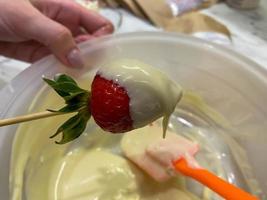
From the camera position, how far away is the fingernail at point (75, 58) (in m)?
0.55

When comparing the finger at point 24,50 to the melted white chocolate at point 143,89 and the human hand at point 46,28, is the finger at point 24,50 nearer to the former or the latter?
the human hand at point 46,28

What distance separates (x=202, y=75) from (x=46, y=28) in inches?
9.2

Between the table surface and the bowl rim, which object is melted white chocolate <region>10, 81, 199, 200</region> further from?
the table surface

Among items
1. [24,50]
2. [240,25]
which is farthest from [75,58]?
[240,25]

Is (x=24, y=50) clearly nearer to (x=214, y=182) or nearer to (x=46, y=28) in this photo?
(x=46, y=28)

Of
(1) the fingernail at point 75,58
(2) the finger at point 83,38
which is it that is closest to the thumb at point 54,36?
(1) the fingernail at point 75,58

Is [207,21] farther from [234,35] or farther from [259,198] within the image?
[259,198]

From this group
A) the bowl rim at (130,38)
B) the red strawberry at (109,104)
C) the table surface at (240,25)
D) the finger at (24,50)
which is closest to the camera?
the red strawberry at (109,104)

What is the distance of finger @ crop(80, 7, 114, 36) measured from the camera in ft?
2.19

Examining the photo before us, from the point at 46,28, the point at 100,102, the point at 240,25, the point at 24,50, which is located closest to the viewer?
the point at 100,102

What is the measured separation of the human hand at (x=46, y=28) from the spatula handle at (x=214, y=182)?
Answer: 192 mm

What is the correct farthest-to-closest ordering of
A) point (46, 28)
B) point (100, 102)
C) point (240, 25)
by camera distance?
point (240, 25) < point (46, 28) < point (100, 102)

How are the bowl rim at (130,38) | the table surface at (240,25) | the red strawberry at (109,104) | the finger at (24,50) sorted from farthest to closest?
1. the table surface at (240,25)
2. the finger at (24,50)
3. the bowl rim at (130,38)
4. the red strawberry at (109,104)

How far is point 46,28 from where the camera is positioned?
0.53m
